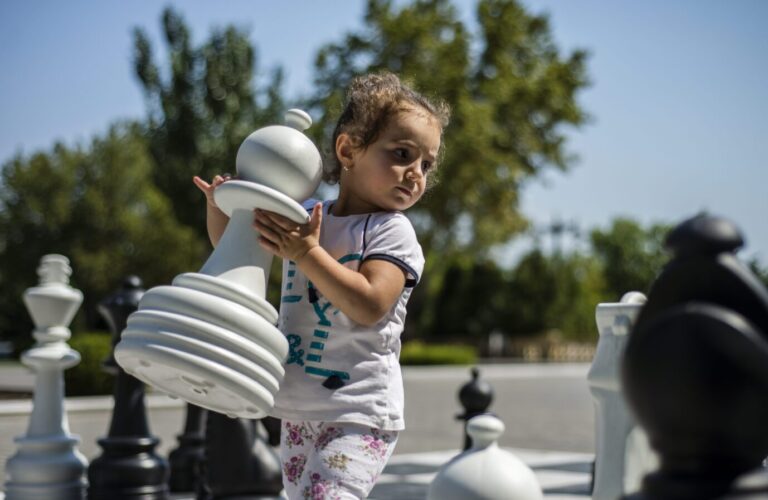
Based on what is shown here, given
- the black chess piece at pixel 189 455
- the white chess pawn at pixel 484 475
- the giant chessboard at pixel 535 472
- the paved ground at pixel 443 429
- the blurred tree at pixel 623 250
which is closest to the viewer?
the white chess pawn at pixel 484 475

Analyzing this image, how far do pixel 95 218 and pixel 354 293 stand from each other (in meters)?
28.7

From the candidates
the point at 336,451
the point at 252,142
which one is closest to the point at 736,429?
the point at 336,451

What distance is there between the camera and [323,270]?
→ 2.09m

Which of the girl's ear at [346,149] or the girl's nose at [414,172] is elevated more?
the girl's ear at [346,149]

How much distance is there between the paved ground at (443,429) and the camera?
231 inches

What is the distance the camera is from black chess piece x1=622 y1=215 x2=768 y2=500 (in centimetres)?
98

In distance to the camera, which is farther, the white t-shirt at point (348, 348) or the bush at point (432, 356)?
the bush at point (432, 356)

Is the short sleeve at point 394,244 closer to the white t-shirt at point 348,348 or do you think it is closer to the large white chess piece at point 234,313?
the white t-shirt at point 348,348

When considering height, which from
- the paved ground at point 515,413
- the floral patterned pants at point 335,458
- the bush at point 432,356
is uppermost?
the floral patterned pants at point 335,458

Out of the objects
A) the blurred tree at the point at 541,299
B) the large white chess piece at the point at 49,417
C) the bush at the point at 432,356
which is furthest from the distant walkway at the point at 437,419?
the blurred tree at the point at 541,299

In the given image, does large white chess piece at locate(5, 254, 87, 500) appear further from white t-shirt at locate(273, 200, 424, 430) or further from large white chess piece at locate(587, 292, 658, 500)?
large white chess piece at locate(587, 292, 658, 500)

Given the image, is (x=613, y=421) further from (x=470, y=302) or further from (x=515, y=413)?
(x=470, y=302)

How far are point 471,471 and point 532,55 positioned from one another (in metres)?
30.0

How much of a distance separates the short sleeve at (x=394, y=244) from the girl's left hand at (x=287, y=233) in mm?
177
